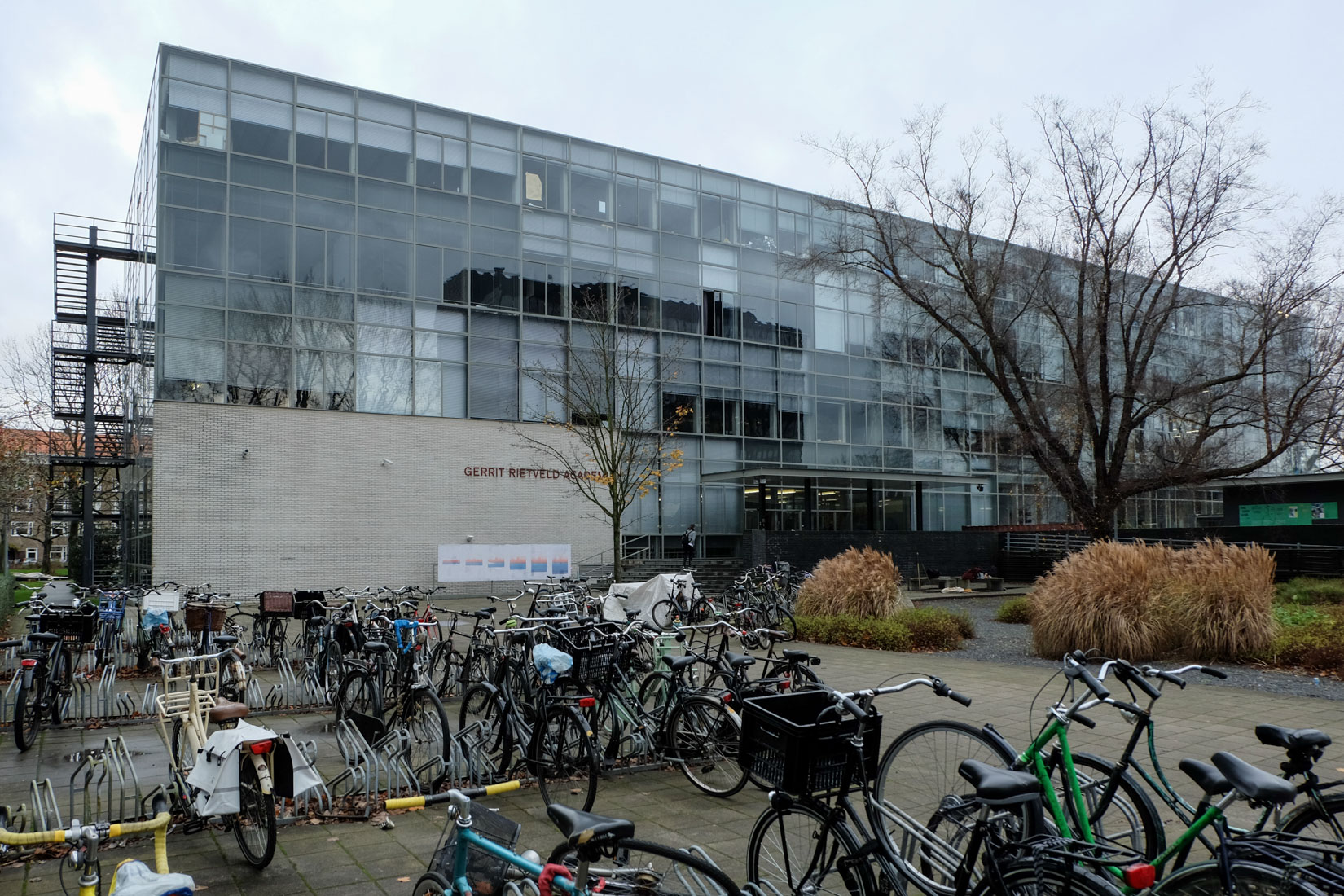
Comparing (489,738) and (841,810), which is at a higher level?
(841,810)

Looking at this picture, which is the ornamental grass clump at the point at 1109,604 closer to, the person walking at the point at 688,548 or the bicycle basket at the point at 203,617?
the bicycle basket at the point at 203,617

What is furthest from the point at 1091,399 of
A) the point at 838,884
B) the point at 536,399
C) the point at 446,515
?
the point at 838,884

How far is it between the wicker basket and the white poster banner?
13.9 m

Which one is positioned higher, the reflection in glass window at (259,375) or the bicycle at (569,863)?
the reflection in glass window at (259,375)

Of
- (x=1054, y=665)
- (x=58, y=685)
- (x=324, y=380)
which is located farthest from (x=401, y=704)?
(x=324, y=380)

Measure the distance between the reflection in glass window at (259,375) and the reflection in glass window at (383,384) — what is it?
6.23ft

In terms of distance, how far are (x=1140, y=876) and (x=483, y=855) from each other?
193 cm

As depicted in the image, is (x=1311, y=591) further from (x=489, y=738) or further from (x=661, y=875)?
(x=661, y=875)

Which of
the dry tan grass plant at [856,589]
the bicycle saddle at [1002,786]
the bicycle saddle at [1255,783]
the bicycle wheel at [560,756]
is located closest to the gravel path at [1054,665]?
the dry tan grass plant at [856,589]

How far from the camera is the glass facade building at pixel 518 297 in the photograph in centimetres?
2431

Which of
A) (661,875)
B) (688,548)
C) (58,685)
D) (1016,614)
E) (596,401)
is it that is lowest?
(1016,614)

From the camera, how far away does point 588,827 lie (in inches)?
97.6

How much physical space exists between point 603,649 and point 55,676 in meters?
5.76

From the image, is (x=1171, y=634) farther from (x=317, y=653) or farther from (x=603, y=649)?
(x=317, y=653)
